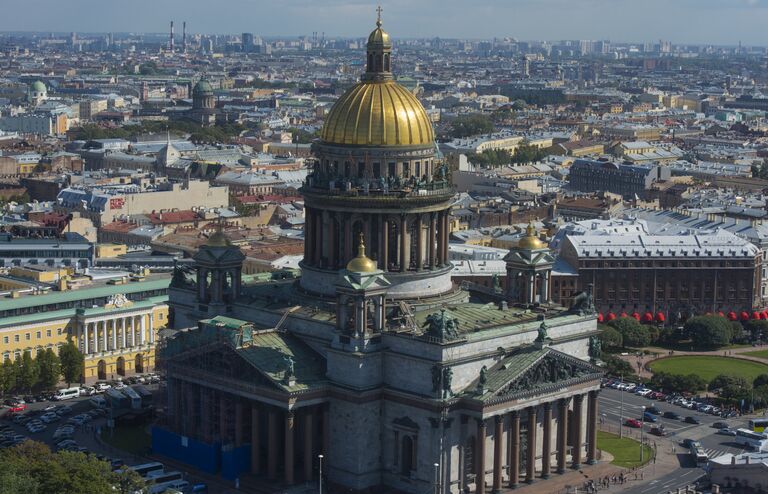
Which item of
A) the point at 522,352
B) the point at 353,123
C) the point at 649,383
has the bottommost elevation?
the point at 649,383

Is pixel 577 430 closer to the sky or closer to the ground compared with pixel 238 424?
closer to the ground

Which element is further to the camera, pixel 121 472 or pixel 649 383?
pixel 649 383

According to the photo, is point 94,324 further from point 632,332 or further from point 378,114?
point 632,332

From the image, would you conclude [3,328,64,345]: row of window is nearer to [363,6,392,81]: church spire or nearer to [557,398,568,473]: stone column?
[363,6,392,81]: church spire

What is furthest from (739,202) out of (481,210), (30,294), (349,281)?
(349,281)

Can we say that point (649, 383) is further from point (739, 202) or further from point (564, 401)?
point (739, 202)

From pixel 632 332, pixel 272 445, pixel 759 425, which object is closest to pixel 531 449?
pixel 272 445

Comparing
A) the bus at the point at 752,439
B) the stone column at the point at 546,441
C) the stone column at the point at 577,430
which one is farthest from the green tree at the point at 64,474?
the bus at the point at 752,439
